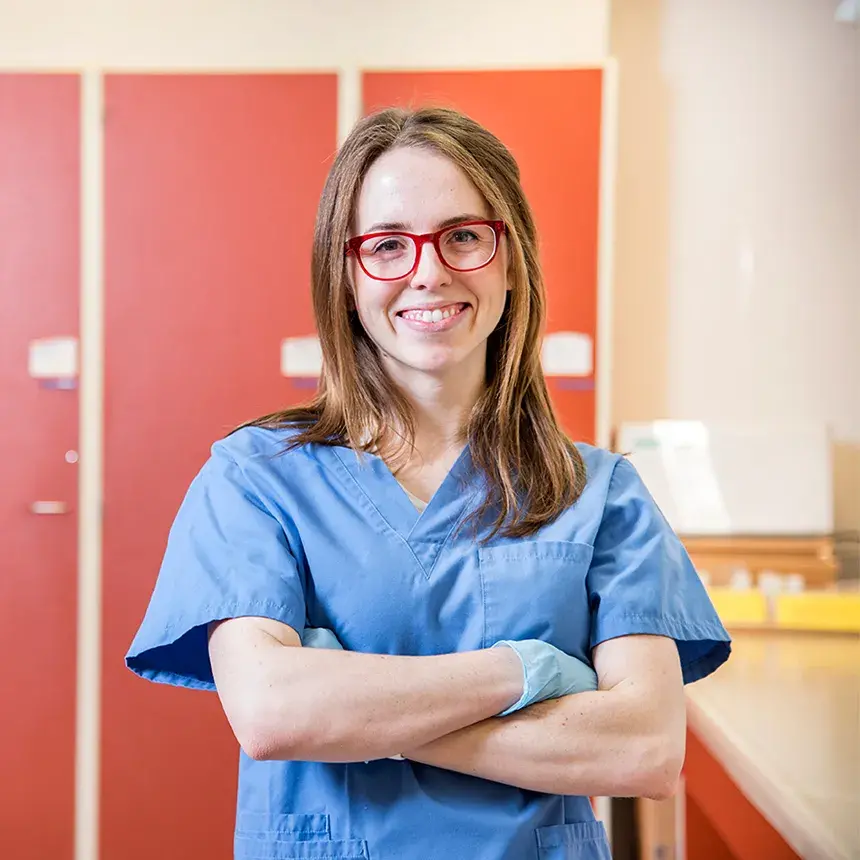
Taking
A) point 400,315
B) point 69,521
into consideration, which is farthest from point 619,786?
point 69,521

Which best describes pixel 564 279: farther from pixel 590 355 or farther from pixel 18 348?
pixel 18 348

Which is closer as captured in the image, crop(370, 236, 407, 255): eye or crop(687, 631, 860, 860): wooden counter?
crop(370, 236, 407, 255): eye

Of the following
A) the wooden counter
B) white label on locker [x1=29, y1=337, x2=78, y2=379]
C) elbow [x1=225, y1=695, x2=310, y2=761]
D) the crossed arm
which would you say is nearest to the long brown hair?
A: the crossed arm

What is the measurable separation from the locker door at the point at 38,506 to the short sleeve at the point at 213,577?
1.46 meters

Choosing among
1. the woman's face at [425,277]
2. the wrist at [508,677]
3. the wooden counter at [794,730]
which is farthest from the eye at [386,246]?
the wooden counter at [794,730]

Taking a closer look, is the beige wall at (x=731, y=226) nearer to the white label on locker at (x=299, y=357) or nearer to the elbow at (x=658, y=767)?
the white label on locker at (x=299, y=357)

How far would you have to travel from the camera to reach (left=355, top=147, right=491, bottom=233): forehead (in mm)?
1100

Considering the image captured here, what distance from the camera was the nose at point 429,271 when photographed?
42.3 inches

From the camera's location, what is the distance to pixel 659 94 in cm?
285

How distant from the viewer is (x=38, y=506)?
2.44 meters

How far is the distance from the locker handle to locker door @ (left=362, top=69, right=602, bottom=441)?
123 centimetres

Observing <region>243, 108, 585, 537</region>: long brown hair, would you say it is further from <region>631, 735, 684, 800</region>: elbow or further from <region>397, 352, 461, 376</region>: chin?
<region>631, 735, 684, 800</region>: elbow

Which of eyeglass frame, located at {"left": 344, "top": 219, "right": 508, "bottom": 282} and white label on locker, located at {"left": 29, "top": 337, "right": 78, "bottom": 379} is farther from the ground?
eyeglass frame, located at {"left": 344, "top": 219, "right": 508, "bottom": 282}

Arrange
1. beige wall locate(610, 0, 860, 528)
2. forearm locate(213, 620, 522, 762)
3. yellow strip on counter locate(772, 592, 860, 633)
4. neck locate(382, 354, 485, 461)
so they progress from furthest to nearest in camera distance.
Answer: beige wall locate(610, 0, 860, 528) → yellow strip on counter locate(772, 592, 860, 633) → neck locate(382, 354, 485, 461) → forearm locate(213, 620, 522, 762)
